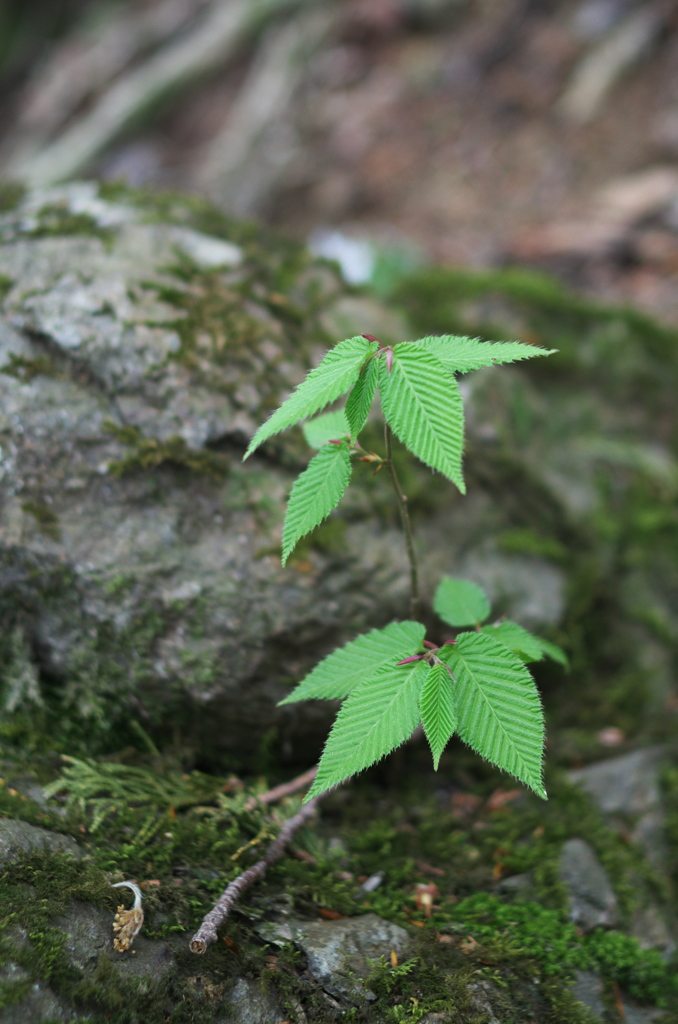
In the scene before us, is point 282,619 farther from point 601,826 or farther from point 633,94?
point 633,94

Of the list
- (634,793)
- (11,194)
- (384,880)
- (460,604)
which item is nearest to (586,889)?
(634,793)

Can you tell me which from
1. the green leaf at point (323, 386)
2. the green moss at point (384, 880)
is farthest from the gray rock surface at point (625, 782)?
the green leaf at point (323, 386)

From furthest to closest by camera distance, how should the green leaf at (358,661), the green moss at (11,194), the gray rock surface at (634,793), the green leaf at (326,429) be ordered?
the green moss at (11,194) → the gray rock surface at (634,793) → the green leaf at (326,429) → the green leaf at (358,661)

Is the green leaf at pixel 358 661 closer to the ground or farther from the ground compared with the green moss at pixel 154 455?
closer to the ground

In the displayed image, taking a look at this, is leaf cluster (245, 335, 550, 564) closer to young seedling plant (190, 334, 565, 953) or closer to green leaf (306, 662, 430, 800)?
young seedling plant (190, 334, 565, 953)

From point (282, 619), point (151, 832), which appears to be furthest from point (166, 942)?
point (282, 619)

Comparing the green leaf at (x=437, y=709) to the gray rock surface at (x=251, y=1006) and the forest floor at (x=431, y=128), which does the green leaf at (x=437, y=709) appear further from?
the forest floor at (x=431, y=128)
